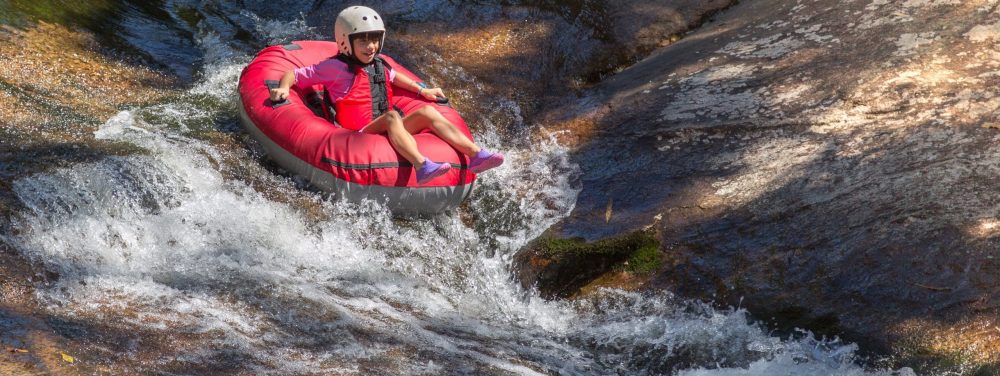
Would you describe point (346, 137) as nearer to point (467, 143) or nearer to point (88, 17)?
point (467, 143)

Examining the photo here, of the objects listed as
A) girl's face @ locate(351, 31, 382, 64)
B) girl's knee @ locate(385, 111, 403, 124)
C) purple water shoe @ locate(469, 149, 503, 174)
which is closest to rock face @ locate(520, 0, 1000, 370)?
purple water shoe @ locate(469, 149, 503, 174)

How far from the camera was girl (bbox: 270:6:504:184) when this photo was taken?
5.75 meters

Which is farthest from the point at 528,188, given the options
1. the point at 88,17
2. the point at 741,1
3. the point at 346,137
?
the point at 88,17

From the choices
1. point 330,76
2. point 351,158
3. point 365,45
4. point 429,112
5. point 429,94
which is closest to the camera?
point 351,158

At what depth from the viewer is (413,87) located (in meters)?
6.52

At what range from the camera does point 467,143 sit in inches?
226

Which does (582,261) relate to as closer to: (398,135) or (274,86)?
(398,135)

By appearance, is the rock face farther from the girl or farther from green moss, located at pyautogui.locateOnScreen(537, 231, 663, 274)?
the girl

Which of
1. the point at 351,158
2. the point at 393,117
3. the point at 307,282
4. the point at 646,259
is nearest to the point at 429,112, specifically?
the point at 393,117

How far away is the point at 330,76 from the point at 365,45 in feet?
1.13

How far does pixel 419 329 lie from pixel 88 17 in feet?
16.8

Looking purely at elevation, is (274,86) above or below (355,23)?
below

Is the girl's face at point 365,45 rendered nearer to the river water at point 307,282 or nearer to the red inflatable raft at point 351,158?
the red inflatable raft at point 351,158

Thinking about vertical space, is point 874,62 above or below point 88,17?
below
